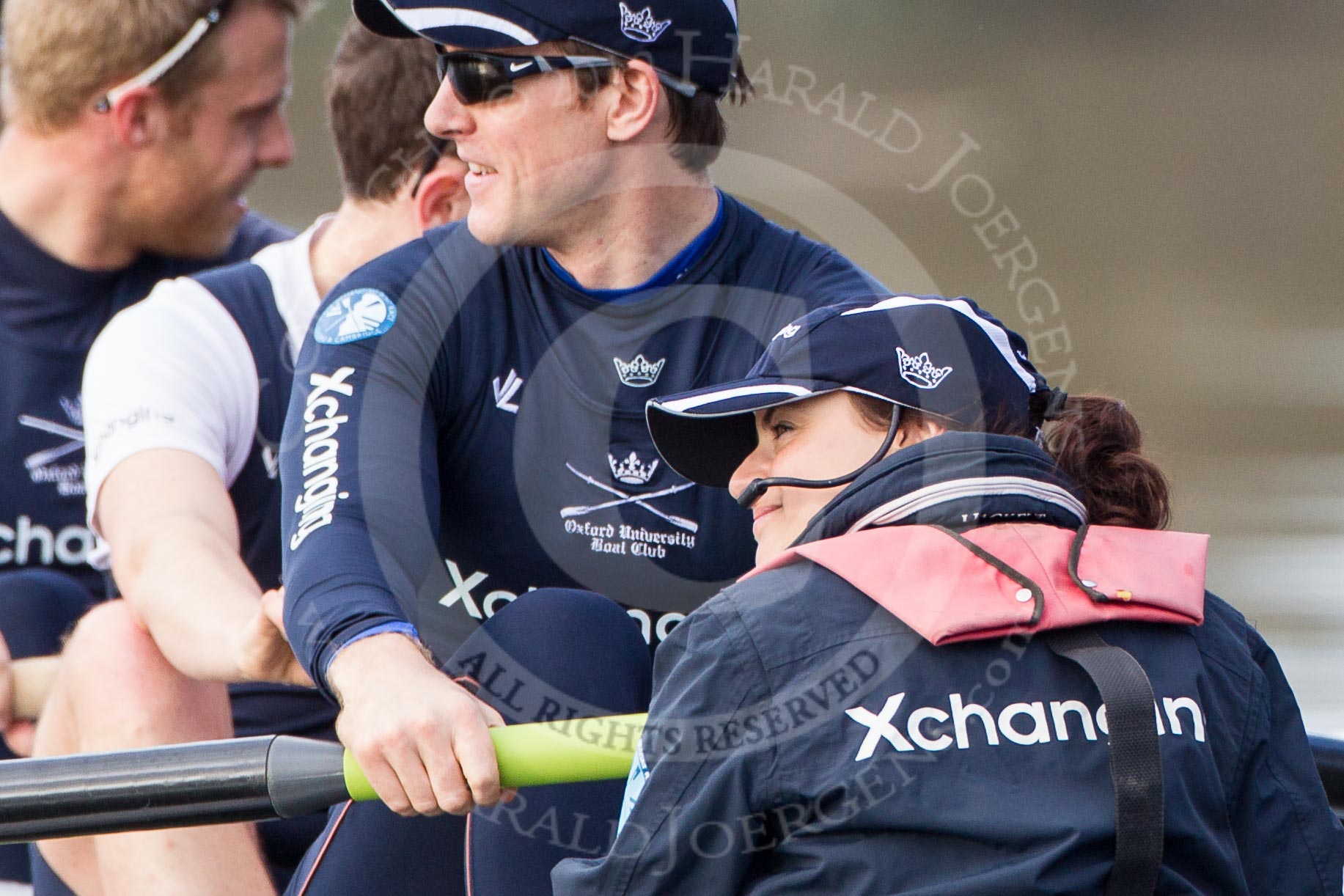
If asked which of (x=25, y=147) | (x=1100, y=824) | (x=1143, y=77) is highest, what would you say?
(x=1143, y=77)

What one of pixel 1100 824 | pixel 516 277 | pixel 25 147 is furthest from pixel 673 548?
pixel 25 147

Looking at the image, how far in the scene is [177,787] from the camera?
136 centimetres

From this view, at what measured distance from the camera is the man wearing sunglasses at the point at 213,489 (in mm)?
1678

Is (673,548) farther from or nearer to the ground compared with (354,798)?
farther from the ground

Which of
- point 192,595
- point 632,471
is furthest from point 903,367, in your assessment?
point 192,595

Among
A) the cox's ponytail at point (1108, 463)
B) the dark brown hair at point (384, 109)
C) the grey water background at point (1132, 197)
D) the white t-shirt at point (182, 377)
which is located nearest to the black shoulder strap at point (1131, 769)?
the cox's ponytail at point (1108, 463)

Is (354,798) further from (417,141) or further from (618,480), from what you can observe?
(417,141)

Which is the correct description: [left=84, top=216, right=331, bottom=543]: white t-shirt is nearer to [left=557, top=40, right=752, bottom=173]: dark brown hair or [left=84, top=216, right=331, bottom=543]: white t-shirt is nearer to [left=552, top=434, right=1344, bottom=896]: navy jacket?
[left=557, top=40, right=752, bottom=173]: dark brown hair

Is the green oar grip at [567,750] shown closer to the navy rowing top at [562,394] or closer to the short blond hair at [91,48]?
the navy rowing top at [562,394]

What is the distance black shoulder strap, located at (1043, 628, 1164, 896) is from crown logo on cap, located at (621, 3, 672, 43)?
88 cm

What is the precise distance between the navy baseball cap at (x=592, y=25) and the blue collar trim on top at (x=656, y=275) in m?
0.18

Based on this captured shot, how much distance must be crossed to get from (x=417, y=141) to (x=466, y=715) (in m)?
1.08

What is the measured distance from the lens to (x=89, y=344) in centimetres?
255

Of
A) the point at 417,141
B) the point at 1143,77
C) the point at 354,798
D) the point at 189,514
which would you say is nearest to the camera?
the point at 354,798
